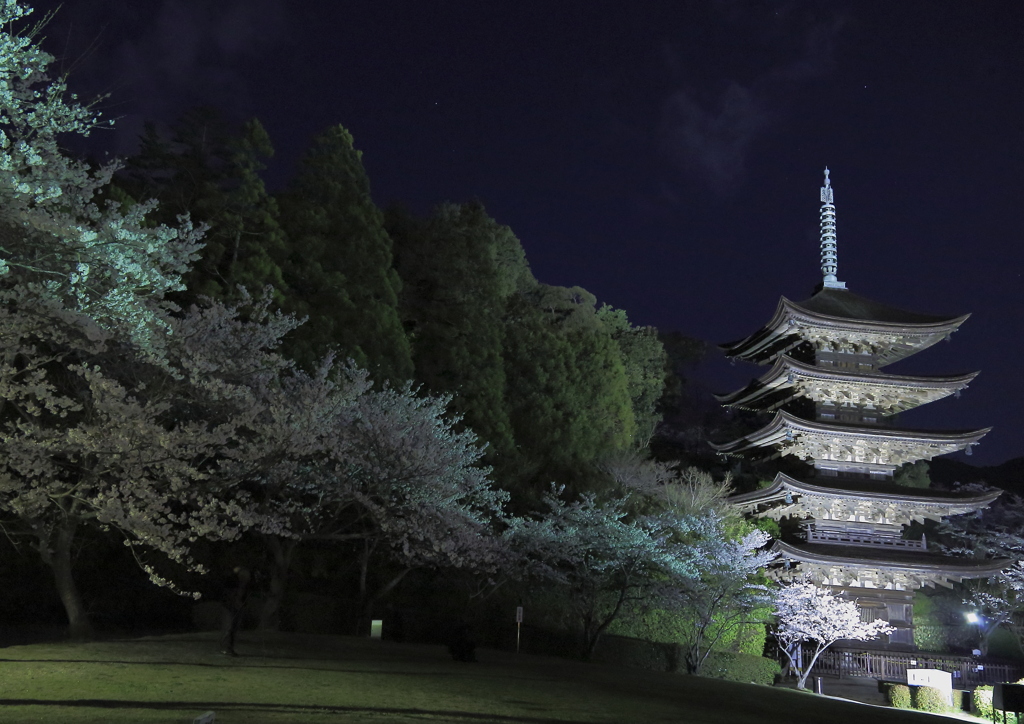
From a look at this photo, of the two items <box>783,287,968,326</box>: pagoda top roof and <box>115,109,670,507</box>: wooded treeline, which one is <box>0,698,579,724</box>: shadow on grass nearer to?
<box>115,109,670,507</box>: wooded treeline

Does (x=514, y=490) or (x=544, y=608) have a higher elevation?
(x=514, y=490)

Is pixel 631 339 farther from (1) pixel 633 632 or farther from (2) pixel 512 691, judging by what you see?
(2) pixel 512 691

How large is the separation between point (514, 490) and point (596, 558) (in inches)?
241

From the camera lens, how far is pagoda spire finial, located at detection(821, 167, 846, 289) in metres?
32.5

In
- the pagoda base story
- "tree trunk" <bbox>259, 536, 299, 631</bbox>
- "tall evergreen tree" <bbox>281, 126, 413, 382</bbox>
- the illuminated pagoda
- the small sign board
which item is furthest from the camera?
the illuminated pagoda

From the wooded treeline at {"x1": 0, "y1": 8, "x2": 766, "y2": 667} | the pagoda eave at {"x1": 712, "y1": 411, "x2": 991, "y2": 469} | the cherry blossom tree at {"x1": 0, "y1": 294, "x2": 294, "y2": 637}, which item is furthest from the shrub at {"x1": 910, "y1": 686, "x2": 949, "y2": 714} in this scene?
the cherry blossom tree at {"x1": 0, "y1": 294, "x2": 294, "y2": 637}

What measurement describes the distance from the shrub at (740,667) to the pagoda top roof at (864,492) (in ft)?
17.5

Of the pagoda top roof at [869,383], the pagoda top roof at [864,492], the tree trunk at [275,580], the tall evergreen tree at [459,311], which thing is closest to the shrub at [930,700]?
the pagoda top roof at [864,492]

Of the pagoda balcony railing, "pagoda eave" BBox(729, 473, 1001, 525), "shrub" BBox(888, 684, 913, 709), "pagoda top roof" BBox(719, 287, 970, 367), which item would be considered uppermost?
"pagoda top roof" BBox(719, 287, 970, 367)

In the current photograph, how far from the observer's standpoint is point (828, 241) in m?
33.4

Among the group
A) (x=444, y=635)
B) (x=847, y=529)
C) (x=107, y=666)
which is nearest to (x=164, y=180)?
(x=444, y=635)

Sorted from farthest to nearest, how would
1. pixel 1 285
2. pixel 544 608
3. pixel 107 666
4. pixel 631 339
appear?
pixel 631 339
pixel 544 608
pixel 1 285
pixel 107 666

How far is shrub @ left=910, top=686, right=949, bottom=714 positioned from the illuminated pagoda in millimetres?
5289

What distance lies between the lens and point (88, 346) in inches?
506
